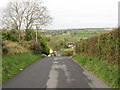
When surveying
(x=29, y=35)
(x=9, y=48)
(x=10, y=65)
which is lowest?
(x=10, y=65)

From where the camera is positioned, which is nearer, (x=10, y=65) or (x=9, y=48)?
(x=10, y=65)

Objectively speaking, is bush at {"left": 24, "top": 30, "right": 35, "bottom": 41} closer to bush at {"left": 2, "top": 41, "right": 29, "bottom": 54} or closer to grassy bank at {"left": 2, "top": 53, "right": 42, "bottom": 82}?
bush at {"left": 2, "top": 41, "right": 29, "bottom": 54}

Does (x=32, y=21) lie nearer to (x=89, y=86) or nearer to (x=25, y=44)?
(x=25, y=44)

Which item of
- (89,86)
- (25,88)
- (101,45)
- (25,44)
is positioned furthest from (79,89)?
(25,44)

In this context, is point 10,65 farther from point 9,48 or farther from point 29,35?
point 29,35

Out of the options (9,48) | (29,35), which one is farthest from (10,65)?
(29,35)

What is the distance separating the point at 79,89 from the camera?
8.22 m

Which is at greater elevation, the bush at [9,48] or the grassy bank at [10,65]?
the bush at [9,48]

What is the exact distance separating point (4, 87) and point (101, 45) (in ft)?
26.4

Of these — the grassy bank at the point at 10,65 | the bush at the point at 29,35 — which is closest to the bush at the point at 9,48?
the grassy bank at the point at 10,65

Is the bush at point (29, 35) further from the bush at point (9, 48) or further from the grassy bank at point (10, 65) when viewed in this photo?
the grassy bank at point (10, 65)

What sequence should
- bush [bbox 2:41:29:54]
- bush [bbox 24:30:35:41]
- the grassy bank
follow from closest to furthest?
the grassy bank, bush [bbox 2:41:29:54], bush [bbox 24:30:35:41]

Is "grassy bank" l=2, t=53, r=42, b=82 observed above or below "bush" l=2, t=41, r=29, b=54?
below

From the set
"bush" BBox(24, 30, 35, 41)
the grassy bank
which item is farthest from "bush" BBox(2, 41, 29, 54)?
"bush" BBox(24, 30, 35, 41)
